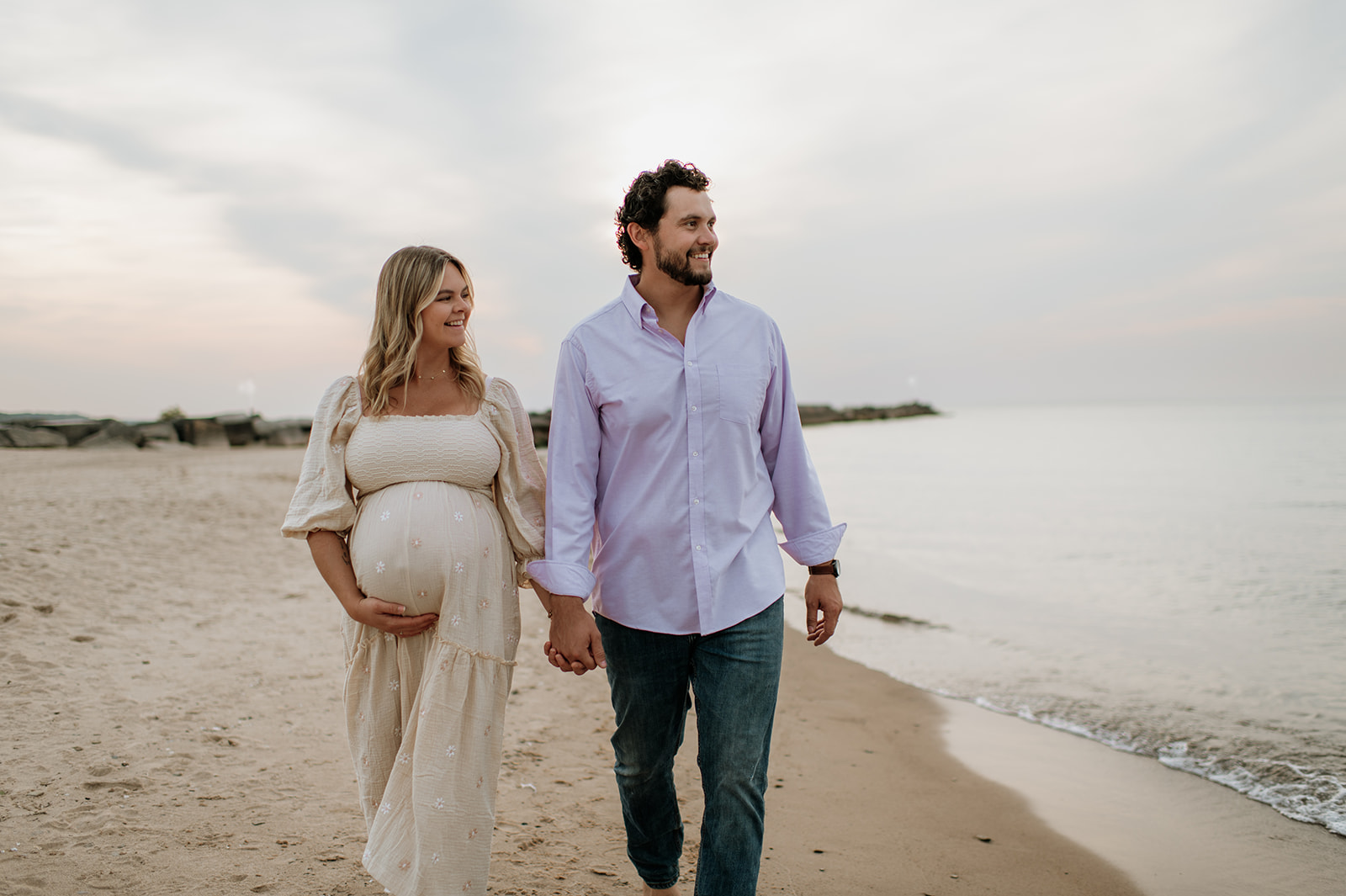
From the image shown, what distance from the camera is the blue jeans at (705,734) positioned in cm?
232

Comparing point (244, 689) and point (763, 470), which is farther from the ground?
point (763, 470)

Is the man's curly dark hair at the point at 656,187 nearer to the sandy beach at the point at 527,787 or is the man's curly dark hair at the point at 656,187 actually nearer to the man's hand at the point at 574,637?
the man's hand at the point at 574,637

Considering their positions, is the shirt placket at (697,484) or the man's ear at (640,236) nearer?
the shirt placket at (697,484)

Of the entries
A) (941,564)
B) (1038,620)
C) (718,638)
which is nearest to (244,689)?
(718,638)

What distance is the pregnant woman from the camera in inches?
93.1

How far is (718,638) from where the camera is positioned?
2.43m

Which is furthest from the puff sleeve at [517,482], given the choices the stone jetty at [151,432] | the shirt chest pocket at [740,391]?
the stone jetty at [151,432]

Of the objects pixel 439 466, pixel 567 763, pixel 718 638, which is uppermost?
pixel 439 466

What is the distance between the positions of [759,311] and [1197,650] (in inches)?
268

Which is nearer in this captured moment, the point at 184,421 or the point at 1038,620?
the point at 1038,620

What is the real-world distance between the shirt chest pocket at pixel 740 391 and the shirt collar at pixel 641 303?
0.72 feet


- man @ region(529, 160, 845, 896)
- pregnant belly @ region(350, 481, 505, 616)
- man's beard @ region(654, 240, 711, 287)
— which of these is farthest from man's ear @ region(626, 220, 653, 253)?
pregnant belly @ region(350, 481, 505, 616)

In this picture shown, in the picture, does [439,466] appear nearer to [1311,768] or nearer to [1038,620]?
[1311,768]

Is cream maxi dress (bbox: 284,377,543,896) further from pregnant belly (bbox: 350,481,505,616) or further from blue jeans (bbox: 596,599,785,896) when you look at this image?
blue jeans (bbox: 596,599,785,896)
